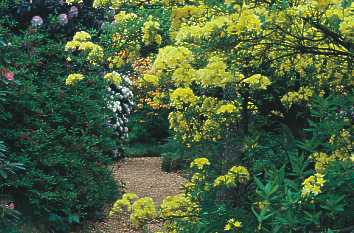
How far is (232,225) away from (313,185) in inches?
30.9

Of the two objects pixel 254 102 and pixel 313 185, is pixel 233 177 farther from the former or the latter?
pixel 313 185

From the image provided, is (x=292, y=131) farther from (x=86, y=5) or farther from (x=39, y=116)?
(x=86, y=5)

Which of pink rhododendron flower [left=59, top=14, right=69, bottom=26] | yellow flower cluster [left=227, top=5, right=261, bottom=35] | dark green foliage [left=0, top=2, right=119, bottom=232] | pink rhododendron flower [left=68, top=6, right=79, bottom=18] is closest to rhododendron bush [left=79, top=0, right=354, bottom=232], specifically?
yellow flower cluster [left=227, top=5, right=261, bottom=35]

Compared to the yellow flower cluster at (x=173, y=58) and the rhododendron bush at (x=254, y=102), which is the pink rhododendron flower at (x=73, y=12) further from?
the yellow flower cluster at (x=173, y=58)

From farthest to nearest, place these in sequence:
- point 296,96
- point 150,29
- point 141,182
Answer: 1. point 141,182
2. point 296,96
3. point 150,29

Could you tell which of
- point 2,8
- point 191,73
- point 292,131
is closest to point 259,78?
point 191,73

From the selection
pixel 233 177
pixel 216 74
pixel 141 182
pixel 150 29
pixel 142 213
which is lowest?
pixel 141 182

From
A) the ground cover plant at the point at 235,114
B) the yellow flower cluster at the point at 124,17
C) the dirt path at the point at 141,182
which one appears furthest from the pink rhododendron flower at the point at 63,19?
the yellow flower cluster at the point at 124,17

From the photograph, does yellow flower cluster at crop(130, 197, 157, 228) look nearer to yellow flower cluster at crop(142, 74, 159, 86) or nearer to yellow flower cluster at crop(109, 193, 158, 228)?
yellow flower cluster at crop(109, 193, 158, 228)

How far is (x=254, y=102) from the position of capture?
4430 millimetres

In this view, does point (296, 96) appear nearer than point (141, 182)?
Yes

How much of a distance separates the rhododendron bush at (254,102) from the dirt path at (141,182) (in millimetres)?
2771

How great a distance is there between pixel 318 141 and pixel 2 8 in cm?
520

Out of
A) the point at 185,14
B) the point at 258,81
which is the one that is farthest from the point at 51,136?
the point at 258,81
